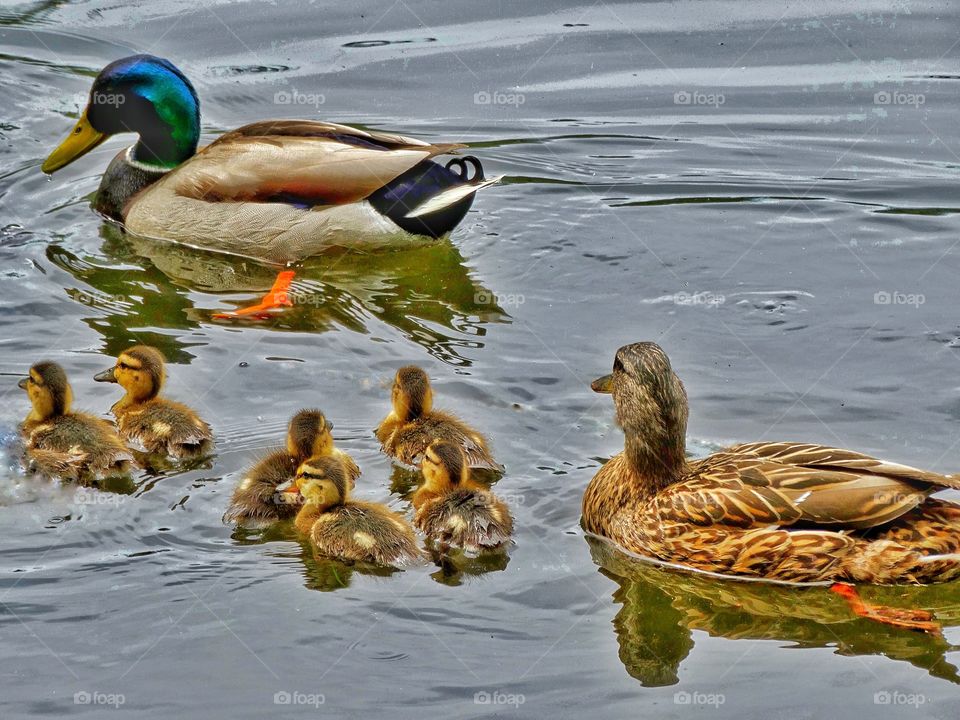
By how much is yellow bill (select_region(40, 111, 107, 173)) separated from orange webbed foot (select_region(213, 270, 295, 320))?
6.55ft

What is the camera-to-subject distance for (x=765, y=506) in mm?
6125

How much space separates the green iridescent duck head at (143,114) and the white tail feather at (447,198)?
182 centimetres

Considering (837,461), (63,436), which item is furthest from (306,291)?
(837,461)

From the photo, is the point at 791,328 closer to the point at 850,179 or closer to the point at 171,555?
the point at 850,179

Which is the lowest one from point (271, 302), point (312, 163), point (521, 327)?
point (521, 327)

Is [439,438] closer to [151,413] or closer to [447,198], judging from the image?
[151,413]

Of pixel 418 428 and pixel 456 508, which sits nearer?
pixel 456 508

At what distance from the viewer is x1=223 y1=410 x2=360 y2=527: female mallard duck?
6547mm

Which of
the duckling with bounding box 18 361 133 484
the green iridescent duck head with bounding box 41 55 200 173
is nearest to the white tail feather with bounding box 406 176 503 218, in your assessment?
the green iridescent duck head with bounding box 41 55 200 173

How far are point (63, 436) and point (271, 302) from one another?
7.63ft

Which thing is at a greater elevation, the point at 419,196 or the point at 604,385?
the point at 419,196

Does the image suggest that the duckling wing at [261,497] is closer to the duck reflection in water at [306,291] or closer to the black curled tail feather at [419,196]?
the duck reflection in water at [306,291]

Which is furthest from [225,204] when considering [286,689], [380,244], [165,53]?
[286,689]

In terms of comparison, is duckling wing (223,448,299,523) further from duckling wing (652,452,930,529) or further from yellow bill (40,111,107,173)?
yellow bill (40,111,107,173)
